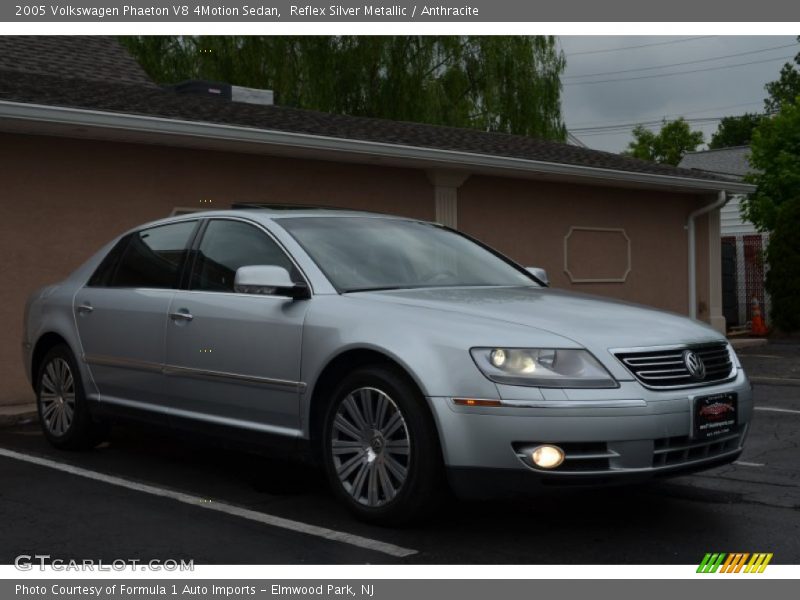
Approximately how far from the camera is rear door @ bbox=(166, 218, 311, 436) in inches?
224

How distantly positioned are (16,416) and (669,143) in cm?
6966

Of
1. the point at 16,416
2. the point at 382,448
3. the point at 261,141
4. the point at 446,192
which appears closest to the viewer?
the point at 382,448

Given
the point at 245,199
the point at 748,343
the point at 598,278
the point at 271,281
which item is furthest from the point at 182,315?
the point at 748,343

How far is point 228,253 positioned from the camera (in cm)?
645

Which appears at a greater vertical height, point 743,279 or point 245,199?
point 245,199

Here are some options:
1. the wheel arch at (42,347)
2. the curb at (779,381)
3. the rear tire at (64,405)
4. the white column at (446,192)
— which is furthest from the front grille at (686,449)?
the white column at (446,192)

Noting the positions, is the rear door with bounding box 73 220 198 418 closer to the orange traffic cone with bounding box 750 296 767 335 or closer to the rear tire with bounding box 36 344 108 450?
the rear tire with bounding box 36 344 108 450

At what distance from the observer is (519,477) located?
4820 mm

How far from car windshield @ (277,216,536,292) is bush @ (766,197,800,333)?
14468 millimetres

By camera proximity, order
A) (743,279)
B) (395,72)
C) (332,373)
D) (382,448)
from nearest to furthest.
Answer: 1. (382,448)
2. (332,373)
3. (743,279)
4. (395,72)

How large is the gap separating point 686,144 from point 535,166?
63.4m

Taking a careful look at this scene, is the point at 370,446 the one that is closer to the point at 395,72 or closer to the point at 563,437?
the point at 563,437
